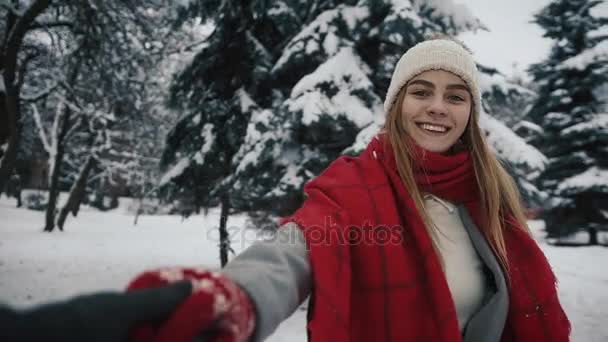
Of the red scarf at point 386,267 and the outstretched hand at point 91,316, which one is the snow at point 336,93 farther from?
the outstretched hand at point 91,316

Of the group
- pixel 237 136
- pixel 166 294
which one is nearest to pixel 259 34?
pixel 237 136

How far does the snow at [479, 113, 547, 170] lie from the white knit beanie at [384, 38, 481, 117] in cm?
345

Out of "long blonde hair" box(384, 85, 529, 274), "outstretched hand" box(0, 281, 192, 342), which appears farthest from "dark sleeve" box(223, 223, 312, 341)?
"long blonde hair" box(384, 85, 529, 274)

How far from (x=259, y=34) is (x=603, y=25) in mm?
15244

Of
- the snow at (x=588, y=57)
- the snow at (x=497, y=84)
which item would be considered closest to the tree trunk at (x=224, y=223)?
the snow at (x=497, y=84)

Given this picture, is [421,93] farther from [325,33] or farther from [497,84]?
[497,84]

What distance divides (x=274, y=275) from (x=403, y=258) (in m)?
0.67

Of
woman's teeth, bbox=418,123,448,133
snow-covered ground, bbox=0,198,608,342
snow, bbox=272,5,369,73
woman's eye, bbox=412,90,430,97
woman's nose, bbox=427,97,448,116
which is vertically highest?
snow, bbox=272,5,369,73

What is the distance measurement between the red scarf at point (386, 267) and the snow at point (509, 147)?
3.64m

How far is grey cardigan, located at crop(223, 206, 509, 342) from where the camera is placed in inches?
32.7

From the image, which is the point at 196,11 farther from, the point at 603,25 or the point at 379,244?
the point at 603,25

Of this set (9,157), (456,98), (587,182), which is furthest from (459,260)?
(587,182)

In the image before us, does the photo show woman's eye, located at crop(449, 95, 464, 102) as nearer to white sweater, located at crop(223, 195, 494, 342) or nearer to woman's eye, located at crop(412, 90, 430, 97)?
Answer: woman's eye, located at crop(412, 90, 430, 97)

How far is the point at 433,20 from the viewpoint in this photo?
5.46 m
